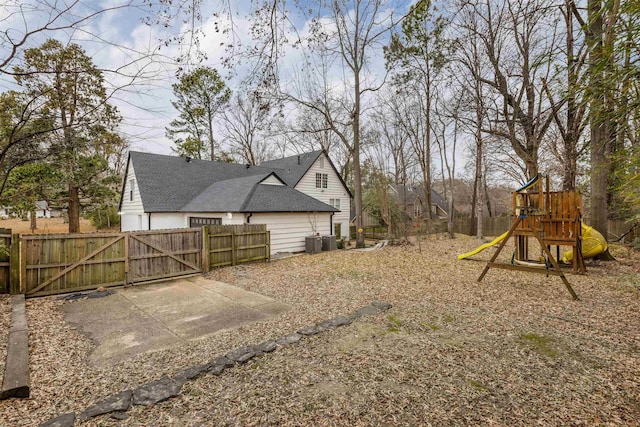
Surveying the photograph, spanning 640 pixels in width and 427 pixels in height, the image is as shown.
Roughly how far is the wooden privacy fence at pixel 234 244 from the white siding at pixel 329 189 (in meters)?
8.78

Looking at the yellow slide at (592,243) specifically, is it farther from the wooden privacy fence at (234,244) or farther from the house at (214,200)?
the wooden privacy fence at (234,244)

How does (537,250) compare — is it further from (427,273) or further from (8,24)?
(8,24)

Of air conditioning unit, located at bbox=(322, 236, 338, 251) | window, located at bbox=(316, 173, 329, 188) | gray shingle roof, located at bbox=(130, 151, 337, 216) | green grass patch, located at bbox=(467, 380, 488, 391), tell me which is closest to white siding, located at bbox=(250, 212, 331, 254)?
gray shingle roof, located at bbox=(130, 151, 337, 216)

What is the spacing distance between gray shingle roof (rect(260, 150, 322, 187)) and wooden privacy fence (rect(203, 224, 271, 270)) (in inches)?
344

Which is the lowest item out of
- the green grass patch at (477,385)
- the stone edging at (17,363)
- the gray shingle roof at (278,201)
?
the green grass patch at (477,385)

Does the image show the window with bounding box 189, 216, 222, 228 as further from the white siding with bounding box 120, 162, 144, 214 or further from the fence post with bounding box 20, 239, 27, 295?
the fence post with bounding box 20, 239, 27, 295

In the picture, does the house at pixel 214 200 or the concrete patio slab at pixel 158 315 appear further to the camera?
the house at pixel 214 200

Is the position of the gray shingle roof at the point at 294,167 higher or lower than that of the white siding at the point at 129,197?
higher

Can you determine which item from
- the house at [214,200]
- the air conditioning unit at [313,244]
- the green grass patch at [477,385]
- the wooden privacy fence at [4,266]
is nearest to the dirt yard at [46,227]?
the house at [214,200]

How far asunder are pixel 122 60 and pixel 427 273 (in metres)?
7.95

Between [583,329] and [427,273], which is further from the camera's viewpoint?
[427,273]

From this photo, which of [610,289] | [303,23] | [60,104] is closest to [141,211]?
[60,104]

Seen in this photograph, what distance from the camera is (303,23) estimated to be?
141 inches

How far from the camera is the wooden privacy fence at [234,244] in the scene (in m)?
9.05
